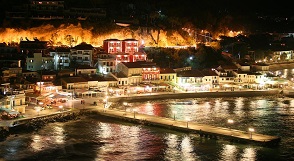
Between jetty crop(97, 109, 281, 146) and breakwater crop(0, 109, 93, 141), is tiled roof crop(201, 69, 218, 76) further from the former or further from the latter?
breakwater crop(0, 109, 93, 141)

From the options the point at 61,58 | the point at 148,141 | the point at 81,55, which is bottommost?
the point at 148,141

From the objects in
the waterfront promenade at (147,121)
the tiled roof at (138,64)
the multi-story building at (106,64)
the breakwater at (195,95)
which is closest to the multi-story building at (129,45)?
the multi-story building at (106,64)

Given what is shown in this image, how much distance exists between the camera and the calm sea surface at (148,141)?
19.6 meters

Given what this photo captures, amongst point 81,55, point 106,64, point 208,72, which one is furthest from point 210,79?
point 81,55

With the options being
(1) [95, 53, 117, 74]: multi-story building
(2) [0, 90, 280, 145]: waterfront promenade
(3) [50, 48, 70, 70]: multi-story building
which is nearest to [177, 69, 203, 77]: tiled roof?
(1) [95, 53, 117, 74]: multi-story building

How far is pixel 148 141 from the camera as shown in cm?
2186

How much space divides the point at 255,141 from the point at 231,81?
690 inches

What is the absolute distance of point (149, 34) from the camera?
141 ft

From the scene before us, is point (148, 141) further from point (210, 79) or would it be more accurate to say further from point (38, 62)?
point (210, 79)

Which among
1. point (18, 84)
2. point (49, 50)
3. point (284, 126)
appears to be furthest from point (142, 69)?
point (284, 126)

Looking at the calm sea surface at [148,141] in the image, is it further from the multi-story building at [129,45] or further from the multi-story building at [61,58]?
the multi-story building at [129,45]

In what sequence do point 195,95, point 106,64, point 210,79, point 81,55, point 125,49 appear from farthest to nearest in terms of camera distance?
point 125,49
point 210,79
point 81,55
point 106,64
point 195,95

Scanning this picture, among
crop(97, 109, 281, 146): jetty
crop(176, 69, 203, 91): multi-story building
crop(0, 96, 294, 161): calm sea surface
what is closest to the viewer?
crop(0, 96, 294, 161): calm sea surface

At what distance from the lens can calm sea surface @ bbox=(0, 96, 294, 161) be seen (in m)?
19.6
